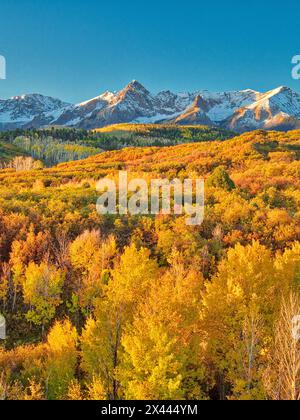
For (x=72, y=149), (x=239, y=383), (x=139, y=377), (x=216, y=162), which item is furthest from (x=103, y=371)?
(x=72, y=149)

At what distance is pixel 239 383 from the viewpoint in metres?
20.0

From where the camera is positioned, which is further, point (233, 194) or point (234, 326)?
point (233, 194)

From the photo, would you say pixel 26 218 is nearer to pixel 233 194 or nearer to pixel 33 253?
pixel 33 253

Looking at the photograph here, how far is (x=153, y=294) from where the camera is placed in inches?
834

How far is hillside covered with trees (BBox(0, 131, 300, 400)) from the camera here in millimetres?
19375

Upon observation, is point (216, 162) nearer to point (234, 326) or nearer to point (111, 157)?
point (111, 157)

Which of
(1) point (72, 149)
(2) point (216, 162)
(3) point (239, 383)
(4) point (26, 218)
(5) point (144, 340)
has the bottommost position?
(3) point (239, 383)

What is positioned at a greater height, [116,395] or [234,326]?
[234,326]

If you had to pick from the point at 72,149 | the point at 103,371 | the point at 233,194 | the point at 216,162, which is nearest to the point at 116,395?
the point at 103,371

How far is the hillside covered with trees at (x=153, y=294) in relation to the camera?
19.4 m

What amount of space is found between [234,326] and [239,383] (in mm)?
3568
